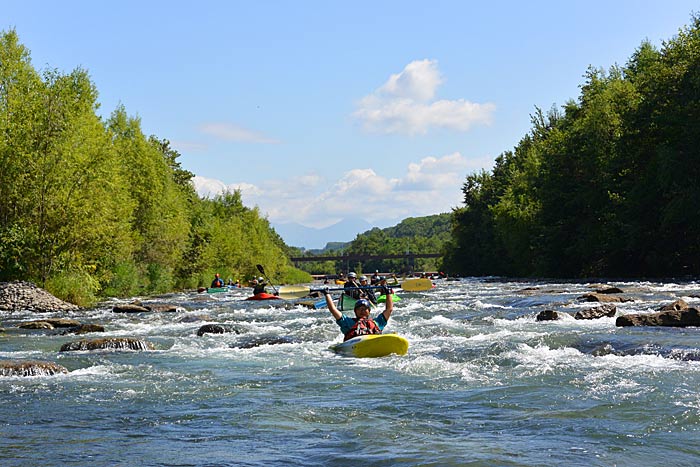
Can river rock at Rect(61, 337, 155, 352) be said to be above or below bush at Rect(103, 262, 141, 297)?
below

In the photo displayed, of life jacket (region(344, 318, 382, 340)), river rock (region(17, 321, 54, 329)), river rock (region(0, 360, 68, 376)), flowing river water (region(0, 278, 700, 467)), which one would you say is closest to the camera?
flowing river water (region(0, 278, 700, 467))

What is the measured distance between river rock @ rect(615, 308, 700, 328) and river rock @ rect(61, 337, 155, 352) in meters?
10.4

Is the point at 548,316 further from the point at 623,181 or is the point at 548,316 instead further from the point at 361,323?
the point at 623,181

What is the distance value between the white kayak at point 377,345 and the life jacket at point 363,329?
486 millimetres

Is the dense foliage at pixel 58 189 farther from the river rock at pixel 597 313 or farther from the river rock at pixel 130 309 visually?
the river rock at pixel 597 313

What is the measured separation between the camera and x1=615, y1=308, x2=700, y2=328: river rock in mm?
15595

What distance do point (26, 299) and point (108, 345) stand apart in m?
14.2

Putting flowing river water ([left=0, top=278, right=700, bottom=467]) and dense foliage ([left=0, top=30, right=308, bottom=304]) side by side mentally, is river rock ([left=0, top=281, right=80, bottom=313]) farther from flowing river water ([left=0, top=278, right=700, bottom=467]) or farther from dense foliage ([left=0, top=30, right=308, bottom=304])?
flowing river water ([left=0, top=278, right=700, bottom=467])

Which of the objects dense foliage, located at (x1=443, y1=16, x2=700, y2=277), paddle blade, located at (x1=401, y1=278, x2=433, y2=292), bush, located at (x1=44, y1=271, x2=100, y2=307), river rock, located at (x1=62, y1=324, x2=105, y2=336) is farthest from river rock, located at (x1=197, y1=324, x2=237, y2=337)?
dense foliage, located at (x1=443, y1=16, x2=700, y2=277)

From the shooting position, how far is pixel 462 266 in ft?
297

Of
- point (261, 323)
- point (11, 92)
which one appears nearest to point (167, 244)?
point (11, 92)

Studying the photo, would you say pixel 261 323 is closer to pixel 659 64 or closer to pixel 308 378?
pixel 308 378

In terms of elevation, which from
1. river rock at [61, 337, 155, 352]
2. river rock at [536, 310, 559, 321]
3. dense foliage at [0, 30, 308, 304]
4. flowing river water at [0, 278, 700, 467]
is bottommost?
flowing river water at [0, 278, 700, 467]

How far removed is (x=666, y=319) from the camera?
52.0ft
